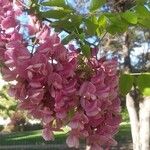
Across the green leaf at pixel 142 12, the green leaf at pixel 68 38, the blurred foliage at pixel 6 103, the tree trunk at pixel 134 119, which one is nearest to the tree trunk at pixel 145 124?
the tree trunk at pixel 134 119

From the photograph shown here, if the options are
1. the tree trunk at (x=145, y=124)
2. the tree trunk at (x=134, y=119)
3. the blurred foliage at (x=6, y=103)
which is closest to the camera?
the blurred foliage at (x=6, y=103)

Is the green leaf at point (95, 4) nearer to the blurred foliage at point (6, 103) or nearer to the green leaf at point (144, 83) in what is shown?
the green leaf at point (144, 83)

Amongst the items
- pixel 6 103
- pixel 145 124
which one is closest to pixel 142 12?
pixel 6 103

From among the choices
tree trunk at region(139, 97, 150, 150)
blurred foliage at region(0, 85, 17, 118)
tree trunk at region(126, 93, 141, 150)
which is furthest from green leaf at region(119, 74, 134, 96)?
tree trunk at region(126, 93, 141, 150)

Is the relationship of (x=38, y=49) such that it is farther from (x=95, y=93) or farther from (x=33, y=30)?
(x=95, y=93)

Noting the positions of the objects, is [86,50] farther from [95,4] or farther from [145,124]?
[145,124]
